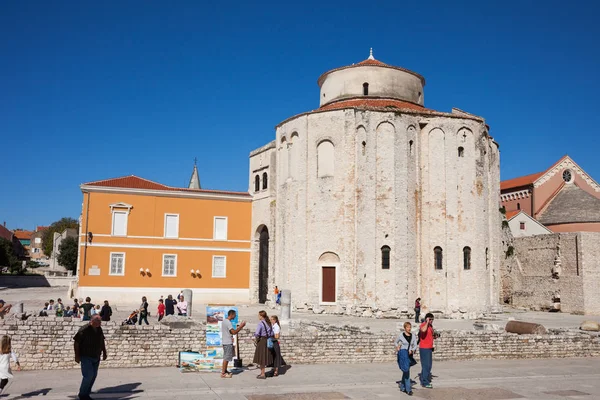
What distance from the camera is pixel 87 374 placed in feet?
30.8

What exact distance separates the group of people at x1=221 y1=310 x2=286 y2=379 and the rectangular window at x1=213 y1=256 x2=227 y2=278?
23.1 metres

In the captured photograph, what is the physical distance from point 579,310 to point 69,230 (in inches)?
3172

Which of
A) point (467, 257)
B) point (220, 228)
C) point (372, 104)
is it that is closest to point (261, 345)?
point (467, 257)

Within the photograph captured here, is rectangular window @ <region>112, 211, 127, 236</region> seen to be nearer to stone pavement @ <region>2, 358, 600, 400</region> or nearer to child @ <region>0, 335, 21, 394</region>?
stone pavement @ <region>2, 358, 600, 400</region>

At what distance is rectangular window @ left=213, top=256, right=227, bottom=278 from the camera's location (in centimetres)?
3584

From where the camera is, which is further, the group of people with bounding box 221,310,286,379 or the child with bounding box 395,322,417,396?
the group of people with bounding box 221,310,286,379

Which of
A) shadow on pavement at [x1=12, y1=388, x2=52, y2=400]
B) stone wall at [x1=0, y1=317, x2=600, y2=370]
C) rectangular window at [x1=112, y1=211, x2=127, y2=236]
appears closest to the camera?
shadow on pavement at [x1=12, y1=388, x2=52, y2=400]

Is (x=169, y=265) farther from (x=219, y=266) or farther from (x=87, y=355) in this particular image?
(x=87, y=355)

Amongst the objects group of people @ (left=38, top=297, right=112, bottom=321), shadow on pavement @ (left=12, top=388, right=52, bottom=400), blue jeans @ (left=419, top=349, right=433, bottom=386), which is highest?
group of people @ (left=38, top=297, right=112, bottom=321)

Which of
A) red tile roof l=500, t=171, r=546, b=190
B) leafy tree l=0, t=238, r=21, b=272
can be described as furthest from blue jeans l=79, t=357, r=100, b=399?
leafy tree l=0, t=238, r=21, b=272

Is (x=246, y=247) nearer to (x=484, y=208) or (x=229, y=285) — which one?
(x=229, y=285)

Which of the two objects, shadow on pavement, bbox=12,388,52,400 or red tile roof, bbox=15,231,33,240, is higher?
red tile roof, bbox=15,231,33,240

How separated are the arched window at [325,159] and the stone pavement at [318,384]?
17904 mm

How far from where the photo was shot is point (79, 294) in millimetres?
32188
